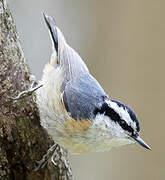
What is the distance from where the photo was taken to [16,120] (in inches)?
106

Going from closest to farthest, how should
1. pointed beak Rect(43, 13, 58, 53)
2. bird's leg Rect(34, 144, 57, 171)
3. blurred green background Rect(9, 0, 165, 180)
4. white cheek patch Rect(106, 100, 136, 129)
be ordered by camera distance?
bird's leg Rect(34, 144, 57, 171), white cheek patch Rect(106, 100, 136, 129), pointed beak Rect(43, 13, 58, 53), blurred green background Rect(9, 0, 165, 180)

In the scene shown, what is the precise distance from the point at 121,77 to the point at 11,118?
95.6 inches

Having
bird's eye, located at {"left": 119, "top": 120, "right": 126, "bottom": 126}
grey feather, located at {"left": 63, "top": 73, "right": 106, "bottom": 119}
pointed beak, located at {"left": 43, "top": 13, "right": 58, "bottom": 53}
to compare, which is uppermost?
pointed beak, located at {"left": 43, "top": 13, "right": 58, "bottom": 53}

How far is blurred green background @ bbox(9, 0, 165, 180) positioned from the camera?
15.5ft

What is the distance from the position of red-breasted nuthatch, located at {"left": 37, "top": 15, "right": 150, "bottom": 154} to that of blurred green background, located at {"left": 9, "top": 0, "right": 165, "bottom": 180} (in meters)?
1.78

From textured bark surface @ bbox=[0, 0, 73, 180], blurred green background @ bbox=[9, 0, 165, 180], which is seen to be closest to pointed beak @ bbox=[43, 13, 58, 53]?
textured bark surface @ bbox=[0, 0, 73, 180]

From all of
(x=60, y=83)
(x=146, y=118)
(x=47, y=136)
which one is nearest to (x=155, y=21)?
(x=146, y=118)

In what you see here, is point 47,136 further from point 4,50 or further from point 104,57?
point 104,57

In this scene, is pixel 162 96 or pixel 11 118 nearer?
pixel 11 118

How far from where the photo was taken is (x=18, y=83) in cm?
272

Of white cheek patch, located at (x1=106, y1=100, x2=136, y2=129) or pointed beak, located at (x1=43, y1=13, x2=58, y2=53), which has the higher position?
pointed beak, located at (x1=43, y1=13, x2=58, y2=53)

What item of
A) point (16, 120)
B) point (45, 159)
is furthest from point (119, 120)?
point (16, 120)

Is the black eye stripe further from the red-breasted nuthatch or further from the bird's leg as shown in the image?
the bird's leg

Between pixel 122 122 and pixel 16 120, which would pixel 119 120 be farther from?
pixel 16 120
